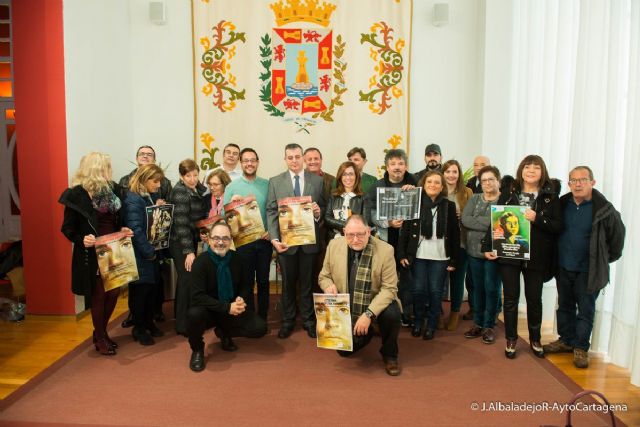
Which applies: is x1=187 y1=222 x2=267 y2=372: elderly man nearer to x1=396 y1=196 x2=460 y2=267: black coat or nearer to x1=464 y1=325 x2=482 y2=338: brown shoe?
x1=396 y1=196 x2=460 y2=267: black coat

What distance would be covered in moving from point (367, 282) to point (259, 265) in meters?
1.20

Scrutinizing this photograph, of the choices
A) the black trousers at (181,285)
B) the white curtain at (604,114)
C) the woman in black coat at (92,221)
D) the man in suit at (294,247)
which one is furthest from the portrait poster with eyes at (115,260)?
the white curtain at (604,114)

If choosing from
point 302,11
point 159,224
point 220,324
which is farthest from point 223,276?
point 302,11

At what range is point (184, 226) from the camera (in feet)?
13.4

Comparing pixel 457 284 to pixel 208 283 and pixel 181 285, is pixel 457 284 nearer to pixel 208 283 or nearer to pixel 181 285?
pixel 208 283

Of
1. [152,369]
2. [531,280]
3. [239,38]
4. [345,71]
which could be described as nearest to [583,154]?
[531,280]

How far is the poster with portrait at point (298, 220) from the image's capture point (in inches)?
158

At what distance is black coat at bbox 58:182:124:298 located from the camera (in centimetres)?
369

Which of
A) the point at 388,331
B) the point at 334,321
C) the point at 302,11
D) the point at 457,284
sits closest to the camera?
the point at 334,321

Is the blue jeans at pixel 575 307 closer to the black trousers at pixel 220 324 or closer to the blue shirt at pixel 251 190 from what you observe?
the black trousers at pixel 220 324

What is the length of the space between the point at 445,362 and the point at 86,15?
185 inches

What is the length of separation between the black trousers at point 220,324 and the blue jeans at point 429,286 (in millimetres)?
1312

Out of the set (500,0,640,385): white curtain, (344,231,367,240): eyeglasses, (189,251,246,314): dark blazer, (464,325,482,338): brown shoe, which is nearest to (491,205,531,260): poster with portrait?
(500,0,640,385): white curtain

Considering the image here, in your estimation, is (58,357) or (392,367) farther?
(58,357)
